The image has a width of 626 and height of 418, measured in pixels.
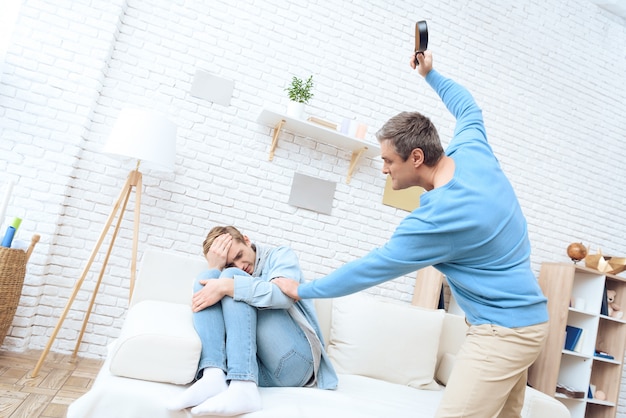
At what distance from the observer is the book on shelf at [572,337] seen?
3502mm

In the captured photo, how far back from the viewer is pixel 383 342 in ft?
7.50

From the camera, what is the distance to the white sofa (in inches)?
56.2

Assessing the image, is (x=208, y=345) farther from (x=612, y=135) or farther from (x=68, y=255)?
(x=612, y=135)

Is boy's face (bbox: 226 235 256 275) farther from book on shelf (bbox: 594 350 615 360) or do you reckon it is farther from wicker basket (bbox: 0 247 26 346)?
book on shelf (bbox: 594 350 615 360)

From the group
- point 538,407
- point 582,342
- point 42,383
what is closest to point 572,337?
point 582,342

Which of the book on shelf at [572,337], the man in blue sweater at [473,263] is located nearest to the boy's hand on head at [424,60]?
the man in blue sweater at [473,263]

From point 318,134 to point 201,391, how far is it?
2069mm

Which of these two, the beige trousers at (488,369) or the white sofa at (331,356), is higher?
the beige trousers at (488,369)

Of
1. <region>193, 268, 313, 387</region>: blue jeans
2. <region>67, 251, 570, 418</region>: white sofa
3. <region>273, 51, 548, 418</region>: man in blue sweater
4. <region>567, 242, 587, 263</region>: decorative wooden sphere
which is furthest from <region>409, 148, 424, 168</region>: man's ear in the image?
<region>567, 242, 587, 263</region>: decorative wooden sphere

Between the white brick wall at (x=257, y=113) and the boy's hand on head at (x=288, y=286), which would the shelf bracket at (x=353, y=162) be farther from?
the boy's hand on head at (x=288, y=286)

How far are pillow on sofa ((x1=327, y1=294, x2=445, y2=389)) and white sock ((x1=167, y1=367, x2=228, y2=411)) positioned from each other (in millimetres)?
906

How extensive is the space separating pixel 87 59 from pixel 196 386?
2.24 metres

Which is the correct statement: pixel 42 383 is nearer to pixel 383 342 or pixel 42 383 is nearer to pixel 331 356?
pixel 331 356

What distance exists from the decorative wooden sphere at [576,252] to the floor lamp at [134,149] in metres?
3.16
